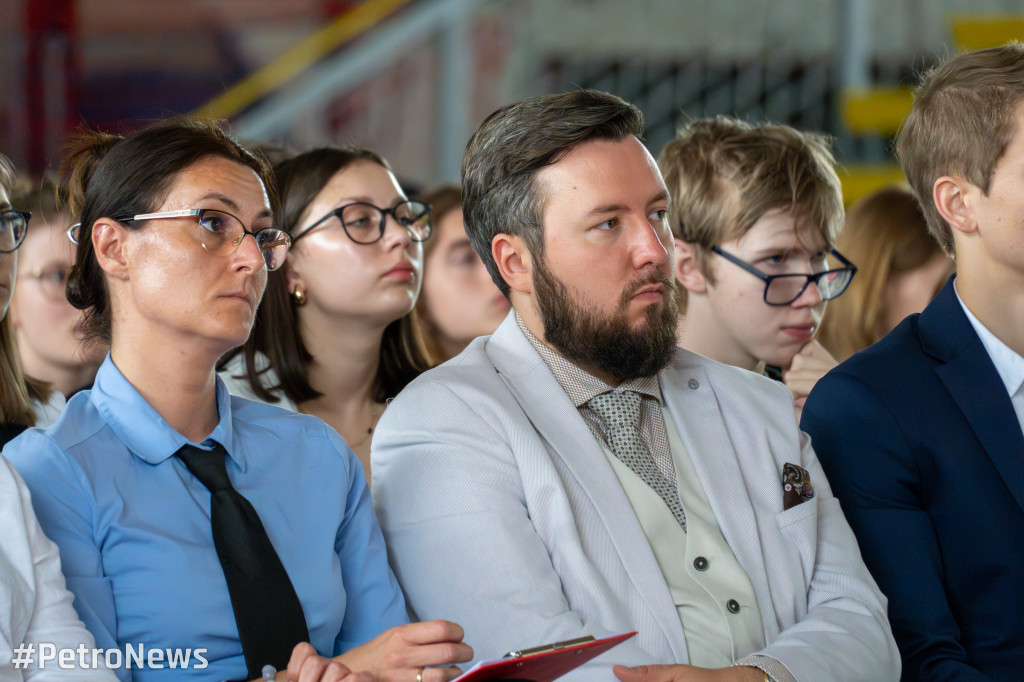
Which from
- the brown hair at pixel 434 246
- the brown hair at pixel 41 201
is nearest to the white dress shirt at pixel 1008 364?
the brown hair at pixel 434 246

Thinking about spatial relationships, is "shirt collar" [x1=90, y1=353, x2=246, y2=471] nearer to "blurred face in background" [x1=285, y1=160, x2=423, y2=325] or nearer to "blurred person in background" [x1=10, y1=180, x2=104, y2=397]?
"blurred face in background" [x1=285, y1=160, x2=423, y2=325]

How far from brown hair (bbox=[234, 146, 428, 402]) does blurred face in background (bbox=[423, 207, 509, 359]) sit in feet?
2.15

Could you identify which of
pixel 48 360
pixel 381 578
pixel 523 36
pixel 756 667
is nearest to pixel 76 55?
pixel 523 36

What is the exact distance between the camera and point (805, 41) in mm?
7188

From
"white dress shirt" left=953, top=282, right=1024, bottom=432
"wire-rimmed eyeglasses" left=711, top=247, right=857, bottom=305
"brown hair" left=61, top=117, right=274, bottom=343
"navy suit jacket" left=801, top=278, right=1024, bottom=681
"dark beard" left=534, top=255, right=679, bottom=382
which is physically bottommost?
"navy suit jacket" left=801, top=278, right=1024, bottom=681

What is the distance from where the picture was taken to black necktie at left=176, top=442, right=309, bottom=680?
171cm

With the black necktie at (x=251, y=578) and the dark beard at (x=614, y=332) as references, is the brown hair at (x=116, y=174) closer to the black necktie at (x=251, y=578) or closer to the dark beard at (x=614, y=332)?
the black necktie at (x=251, y=578)

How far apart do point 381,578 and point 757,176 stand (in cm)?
150

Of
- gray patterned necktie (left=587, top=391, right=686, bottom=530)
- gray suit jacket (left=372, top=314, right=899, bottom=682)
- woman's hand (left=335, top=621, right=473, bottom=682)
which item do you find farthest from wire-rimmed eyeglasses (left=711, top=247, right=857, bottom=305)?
woman's hand (left=335, top=621, right=473, bottom=682)

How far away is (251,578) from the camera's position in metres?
1.74

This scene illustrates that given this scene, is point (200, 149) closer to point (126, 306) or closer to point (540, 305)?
point (126, 306)

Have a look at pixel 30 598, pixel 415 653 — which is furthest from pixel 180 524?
pixel 415 653

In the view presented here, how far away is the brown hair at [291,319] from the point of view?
9.59 ft

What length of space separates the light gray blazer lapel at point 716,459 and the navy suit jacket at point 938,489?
9.5 inches
